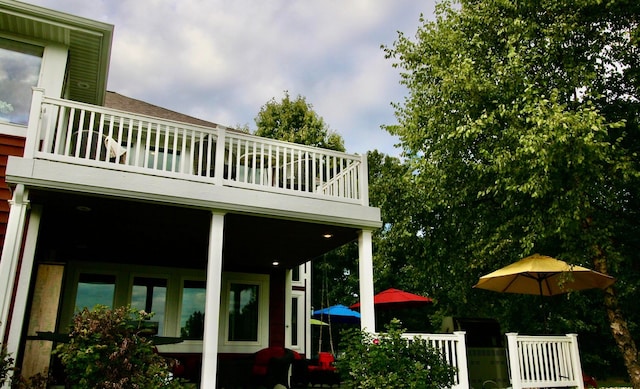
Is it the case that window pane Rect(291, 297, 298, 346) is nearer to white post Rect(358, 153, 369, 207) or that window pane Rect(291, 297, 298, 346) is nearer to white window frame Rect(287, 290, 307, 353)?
white window frame Rect(287, 290, 307, 353)

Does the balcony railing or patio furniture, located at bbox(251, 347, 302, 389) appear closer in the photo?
the balcony railing

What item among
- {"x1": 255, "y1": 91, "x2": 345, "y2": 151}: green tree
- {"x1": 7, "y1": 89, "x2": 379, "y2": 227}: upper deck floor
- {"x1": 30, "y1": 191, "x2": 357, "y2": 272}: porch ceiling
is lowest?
{"x1": 30, "y1": 191, "x2": 357, "y2": 272}: porch ceiling

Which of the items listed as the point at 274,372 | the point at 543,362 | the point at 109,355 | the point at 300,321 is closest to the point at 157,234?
the point at 274,372

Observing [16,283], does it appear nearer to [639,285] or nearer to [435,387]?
[435,387]

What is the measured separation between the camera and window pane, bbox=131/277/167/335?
354 inches

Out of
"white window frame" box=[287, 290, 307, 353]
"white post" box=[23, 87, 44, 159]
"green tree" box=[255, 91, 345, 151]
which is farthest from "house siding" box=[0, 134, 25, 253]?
"green tree" box=[255, 91, 345, 151]

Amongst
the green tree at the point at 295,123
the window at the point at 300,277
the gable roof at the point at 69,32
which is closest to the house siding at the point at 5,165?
the gable roof at the point at 69,32

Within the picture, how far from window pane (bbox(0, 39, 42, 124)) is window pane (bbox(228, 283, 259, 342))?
5.31 metres

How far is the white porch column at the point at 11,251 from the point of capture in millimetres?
4891

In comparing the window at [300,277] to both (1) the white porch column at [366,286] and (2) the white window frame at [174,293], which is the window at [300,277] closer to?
(2) the white window frame at [174,293]

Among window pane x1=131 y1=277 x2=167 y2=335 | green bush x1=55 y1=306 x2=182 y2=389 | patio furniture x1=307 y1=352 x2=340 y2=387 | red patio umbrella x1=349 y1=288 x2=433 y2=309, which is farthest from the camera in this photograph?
red patio umbrella x1=349 y1=288 x2=433 y2=309

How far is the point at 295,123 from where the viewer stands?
22.3 metres

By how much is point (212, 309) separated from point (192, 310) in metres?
4.05

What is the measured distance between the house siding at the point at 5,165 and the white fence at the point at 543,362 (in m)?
6.55
